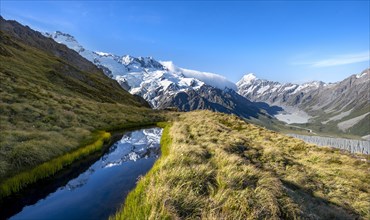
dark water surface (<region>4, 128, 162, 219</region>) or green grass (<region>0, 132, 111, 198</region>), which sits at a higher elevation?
green grass (<region>0, 132, 111, 198</region>)

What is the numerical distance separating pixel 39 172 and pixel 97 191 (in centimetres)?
371

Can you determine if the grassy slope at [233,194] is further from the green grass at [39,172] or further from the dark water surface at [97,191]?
the green grass at [39,172]

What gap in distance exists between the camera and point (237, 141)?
93.9 ft

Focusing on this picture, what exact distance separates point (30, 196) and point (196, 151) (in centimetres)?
968

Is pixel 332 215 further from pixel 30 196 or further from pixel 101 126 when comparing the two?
pixel 101 126

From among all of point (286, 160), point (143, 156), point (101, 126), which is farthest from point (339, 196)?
point (101, 126)

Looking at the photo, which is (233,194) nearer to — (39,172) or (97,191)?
(97,191)

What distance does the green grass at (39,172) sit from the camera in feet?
46.9

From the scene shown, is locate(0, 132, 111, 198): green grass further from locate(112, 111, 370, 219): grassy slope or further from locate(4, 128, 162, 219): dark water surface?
locate(112, 111, 370, 219): grassy slope

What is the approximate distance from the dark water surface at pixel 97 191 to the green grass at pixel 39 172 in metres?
1.44

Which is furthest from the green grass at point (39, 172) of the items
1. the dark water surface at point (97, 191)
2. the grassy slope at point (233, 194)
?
the grassy slope at point (233, 194)

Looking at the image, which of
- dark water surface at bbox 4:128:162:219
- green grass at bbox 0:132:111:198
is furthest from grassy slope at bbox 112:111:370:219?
green grass at bbox 0:132:111:198

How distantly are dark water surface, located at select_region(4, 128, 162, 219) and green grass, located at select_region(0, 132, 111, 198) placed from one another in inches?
56.7

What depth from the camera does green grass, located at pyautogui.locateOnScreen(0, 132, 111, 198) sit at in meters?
14.3
